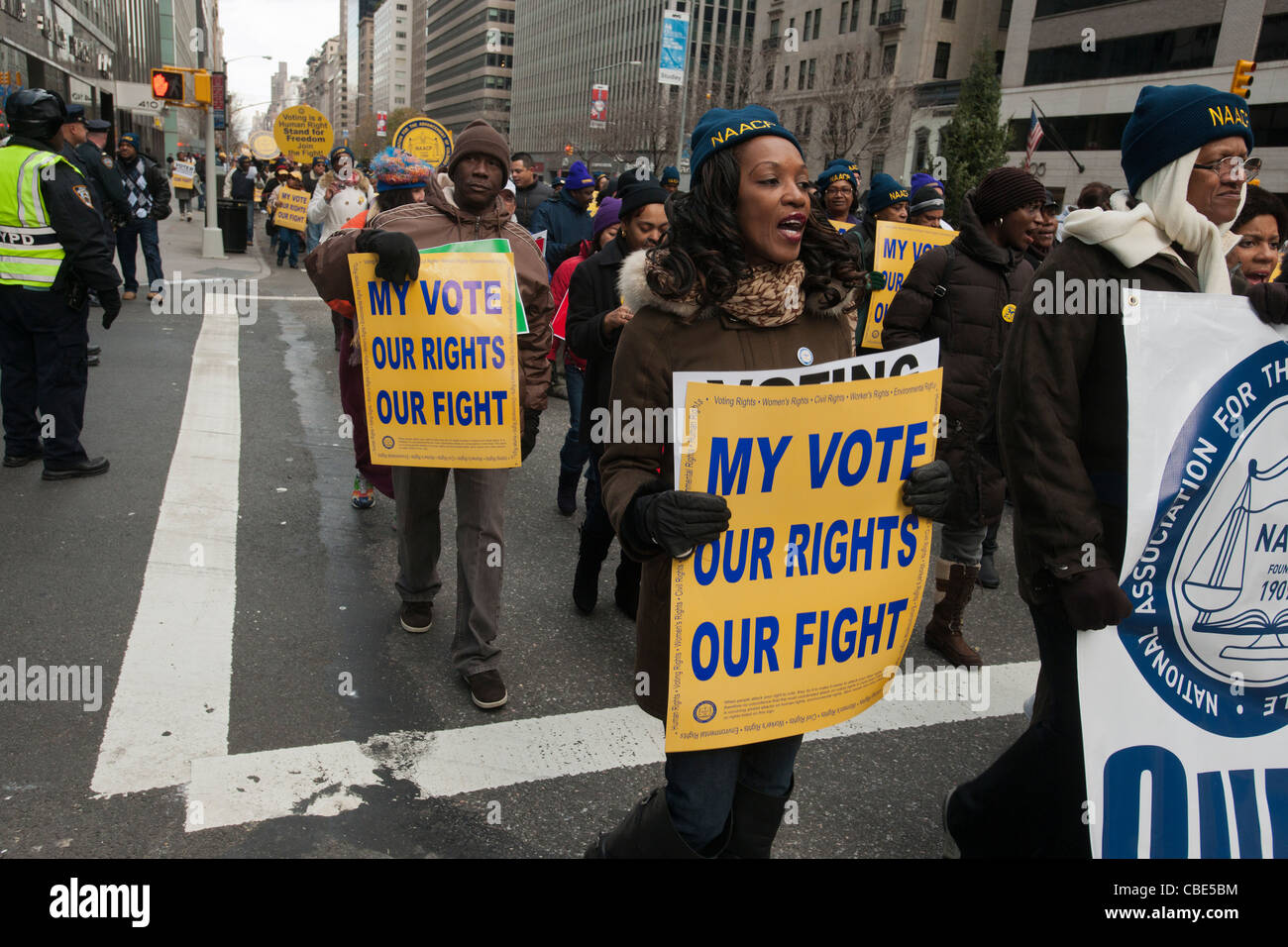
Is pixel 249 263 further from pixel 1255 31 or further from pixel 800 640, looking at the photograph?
pixel 1255 31

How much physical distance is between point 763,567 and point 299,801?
1835 mm

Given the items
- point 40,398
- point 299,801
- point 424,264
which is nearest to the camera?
point 299,801

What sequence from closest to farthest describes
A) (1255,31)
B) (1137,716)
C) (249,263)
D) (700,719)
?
1. (700,719)
2. (1137,716)
3. (249,263)
4. (1255,31)

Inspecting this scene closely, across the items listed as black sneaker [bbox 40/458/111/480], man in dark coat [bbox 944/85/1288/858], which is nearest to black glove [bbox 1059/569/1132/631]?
man in dark coat [bbox 944/85/1288/858]

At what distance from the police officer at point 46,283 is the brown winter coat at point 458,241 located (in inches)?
110

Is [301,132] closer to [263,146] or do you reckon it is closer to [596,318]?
[263,146]

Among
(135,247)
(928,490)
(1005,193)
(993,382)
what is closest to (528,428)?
(993,382)

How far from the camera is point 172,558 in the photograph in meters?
4.95

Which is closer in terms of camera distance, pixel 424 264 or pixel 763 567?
pixel 763 567

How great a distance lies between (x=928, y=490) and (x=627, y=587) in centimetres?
273

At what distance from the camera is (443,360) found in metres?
3.86

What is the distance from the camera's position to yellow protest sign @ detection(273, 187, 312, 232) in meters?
18.1
